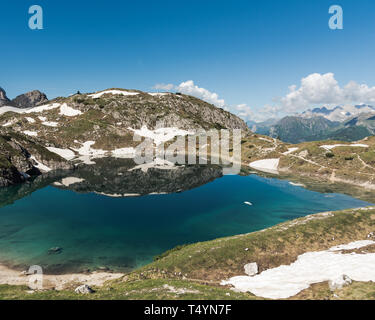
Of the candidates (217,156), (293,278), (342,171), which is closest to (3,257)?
(293,278)

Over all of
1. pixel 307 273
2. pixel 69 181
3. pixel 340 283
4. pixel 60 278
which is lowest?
pixel 69 181

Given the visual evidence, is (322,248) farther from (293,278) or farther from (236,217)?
(236,217)

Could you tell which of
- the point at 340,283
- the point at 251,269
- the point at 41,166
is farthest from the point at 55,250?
the point at 41,166

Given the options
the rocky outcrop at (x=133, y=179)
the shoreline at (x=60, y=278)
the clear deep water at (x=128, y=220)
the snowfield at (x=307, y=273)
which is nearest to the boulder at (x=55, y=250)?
the clear deep water at (x=128, y=220)

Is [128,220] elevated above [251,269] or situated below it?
below

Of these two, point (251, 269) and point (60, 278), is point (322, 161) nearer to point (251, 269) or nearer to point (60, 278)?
point (251, 269)

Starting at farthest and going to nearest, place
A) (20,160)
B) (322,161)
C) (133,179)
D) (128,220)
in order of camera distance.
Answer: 1. (322,161)
2. (20,160)
3. (133,179)
4. (128,220)
